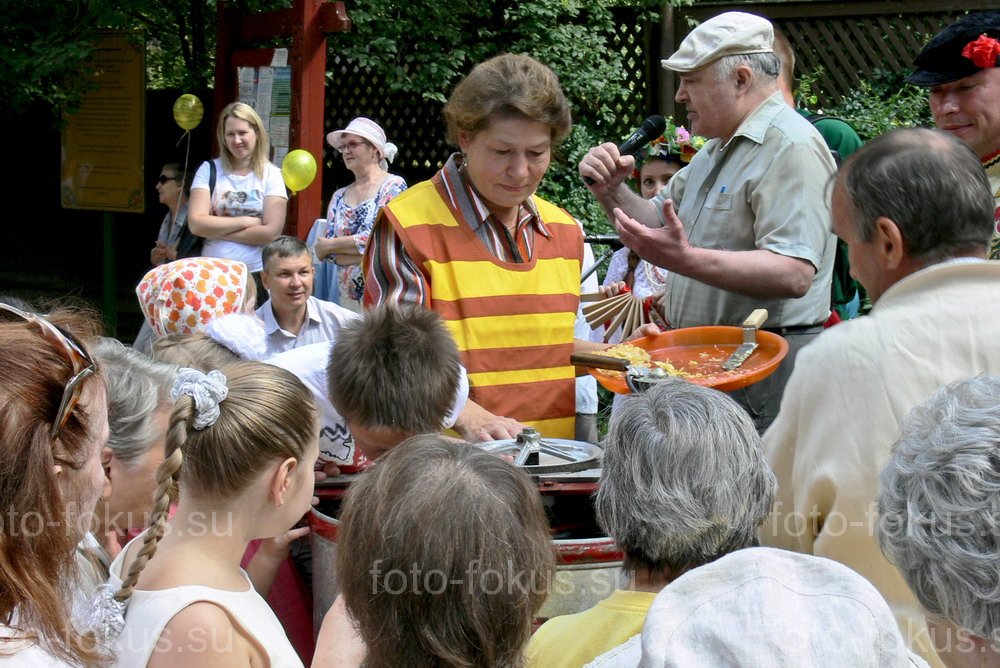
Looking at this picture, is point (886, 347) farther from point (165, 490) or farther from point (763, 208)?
point (165, 490)

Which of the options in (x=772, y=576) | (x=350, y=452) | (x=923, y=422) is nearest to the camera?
(x=772, y=576)

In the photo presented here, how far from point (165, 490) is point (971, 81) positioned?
290 cm

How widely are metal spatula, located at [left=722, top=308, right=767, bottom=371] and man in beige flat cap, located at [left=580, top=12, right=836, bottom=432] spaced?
81 millimetres

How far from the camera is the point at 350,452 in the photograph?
2.90 meters

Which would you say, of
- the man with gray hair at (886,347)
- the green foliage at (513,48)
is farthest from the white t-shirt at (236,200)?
the man with gray hair at (886,347)

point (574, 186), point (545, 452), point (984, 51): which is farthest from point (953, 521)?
point (574, 186)

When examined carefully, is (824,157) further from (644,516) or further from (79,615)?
(79,615)

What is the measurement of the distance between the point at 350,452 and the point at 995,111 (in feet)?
7.81

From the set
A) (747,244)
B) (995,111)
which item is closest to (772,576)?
(747,244)

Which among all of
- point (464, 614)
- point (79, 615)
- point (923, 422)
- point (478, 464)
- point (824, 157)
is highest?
point (824, 157)

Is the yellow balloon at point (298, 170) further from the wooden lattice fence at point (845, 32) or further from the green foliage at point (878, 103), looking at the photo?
the green foliage at point (878, 103)

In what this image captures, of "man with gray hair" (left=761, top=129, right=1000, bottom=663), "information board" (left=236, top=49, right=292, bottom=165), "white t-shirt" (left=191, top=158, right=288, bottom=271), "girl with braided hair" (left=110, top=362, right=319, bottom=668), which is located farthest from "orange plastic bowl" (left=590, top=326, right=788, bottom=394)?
"information board" (left=236, top=49, right=292, bottom=165)

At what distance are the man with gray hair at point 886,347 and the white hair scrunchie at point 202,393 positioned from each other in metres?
1.13

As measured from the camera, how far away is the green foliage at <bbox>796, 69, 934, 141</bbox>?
336 inches
